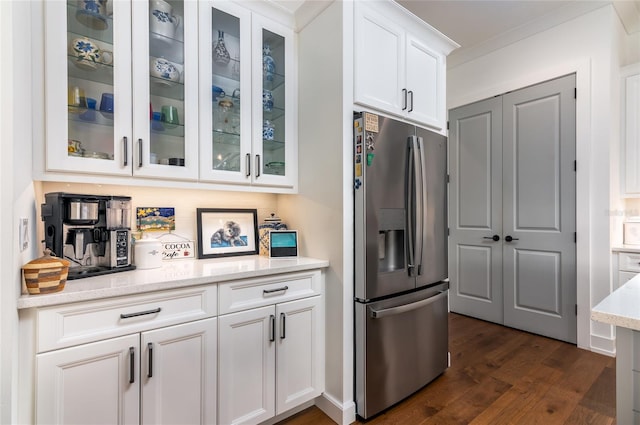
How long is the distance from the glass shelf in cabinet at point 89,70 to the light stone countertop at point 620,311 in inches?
89.1

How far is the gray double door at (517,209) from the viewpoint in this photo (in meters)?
2.86

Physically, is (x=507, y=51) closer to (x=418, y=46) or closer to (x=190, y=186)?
(x=418, y=46)

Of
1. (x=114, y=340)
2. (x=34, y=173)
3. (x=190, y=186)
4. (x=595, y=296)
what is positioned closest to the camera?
(x=114, y=340)

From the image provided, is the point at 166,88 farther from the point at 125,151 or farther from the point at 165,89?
the point at 125,151

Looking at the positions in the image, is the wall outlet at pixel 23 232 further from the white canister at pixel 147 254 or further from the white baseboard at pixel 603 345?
the white baseboard at pixel 603 345

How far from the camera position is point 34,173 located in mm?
1393

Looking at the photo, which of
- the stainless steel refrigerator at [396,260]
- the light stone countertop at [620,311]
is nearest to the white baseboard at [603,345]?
the stainless steel refrigerator at [396,260]

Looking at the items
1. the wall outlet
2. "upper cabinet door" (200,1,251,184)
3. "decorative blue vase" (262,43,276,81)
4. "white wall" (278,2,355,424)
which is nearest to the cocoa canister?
"white wall" (278,2,355,424)

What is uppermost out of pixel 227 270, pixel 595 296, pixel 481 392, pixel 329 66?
pixel 329 66

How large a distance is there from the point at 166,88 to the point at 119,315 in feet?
4.03

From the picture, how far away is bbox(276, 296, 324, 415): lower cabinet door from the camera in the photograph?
176 cm

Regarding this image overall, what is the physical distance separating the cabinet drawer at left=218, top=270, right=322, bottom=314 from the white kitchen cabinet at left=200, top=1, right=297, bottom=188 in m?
0.67

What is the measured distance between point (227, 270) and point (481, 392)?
6.19ft

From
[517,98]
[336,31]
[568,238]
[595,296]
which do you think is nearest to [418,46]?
[336,31]
